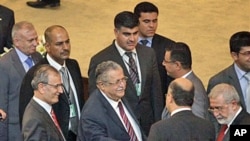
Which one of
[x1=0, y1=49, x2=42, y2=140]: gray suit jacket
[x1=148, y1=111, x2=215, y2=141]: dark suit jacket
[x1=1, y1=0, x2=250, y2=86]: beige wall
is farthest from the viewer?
[x1=1, y1=0, x2=250, y2=86]: beige wall

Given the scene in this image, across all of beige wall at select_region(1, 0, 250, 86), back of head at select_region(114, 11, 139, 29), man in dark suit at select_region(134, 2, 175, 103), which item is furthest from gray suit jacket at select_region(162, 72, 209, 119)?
beige wall at select_region(1, 0, 250, 86)

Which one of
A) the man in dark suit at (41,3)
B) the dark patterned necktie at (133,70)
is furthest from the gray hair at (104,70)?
the man in dark suit at (41,3)

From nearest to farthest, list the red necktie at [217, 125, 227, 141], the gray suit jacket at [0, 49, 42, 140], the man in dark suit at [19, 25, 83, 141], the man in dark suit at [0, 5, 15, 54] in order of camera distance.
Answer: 1. the red necktie at [217, 125, 227, 141]
2. the man in dark suit at [19, 25, 83, 141]
3. the gray suit jacket at [0, 49, 42, 140]
4. the man in dark suit at [0, 5, 15, 54]

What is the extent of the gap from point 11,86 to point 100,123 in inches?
47.5

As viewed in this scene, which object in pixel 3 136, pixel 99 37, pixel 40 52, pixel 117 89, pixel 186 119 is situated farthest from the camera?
pixel 99 37

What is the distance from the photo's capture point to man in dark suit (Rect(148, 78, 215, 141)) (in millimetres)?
5934

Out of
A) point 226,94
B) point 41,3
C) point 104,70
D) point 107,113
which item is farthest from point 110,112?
point 41,3

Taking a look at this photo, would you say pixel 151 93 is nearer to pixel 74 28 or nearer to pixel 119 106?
pixel 119 106

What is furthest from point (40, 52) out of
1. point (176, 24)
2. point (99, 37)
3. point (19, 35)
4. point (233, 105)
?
point (176, 24)

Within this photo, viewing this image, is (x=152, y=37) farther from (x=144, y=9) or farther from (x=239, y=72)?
(x=239, y=72)

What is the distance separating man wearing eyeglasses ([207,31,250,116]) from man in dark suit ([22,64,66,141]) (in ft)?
5.32

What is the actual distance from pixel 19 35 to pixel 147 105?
1.33 meters

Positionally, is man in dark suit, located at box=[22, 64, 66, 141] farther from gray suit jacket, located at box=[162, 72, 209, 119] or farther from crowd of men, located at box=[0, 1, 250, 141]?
gray suit jacket, located at box=[162, 72, 209, 119]

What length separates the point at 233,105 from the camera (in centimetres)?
638
